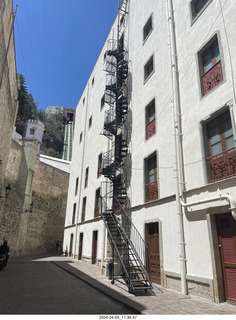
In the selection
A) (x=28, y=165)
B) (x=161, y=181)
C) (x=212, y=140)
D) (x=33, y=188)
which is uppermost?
(x=28, y=165)

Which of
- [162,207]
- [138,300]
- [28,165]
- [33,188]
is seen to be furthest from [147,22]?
[33,188]

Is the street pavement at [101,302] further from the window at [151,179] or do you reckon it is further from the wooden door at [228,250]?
the window at [151,179]

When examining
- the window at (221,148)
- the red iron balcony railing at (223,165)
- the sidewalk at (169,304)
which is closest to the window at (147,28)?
the window at (221,148)

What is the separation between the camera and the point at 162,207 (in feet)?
28.5

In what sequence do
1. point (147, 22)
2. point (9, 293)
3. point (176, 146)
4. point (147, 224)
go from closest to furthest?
point (9, 293)
point (176, 146)
point (147, 224)
point (147, 22)

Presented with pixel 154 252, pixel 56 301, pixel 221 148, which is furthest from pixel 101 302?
pixel 221 148

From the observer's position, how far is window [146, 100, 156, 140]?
10562 millimetres

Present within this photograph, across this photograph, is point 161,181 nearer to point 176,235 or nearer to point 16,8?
point 176,235

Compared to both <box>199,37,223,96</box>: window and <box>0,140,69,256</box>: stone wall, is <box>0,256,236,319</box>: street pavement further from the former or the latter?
<box>0,140,69,256</box>: stone wall

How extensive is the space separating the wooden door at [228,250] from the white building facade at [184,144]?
0.02 meters

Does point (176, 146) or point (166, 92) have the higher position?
point (166, 92)

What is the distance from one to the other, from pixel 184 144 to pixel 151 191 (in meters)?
2.67

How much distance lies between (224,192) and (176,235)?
2388 mm

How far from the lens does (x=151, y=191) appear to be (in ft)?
32.1
